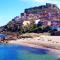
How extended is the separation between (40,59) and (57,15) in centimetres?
5906

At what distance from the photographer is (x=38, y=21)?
253 feet

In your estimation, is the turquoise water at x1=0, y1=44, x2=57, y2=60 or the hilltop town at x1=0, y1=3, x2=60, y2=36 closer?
the turquoise water at x1=0, y1=44, x2=57, y2=60

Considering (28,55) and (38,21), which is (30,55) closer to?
(28,55)

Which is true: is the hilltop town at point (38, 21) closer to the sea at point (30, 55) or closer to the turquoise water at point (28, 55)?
the sea at point (30, 55)

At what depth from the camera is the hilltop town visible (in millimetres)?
66931

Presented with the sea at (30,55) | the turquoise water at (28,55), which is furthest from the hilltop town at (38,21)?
the turquoise water at (28,55)

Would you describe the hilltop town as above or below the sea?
above

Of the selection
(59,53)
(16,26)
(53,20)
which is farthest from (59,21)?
(59,53)

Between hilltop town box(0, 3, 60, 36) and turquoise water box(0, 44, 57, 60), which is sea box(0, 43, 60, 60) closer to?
turquoise water box(0, 44, 57, 60)

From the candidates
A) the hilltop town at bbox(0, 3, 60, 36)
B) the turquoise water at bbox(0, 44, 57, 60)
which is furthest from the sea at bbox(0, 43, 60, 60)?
the hilltop town at bbox(0, 3, 60, 36)

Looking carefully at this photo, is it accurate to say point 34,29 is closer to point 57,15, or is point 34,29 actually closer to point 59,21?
point 59,21

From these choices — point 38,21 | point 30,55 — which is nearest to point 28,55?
point 30,55

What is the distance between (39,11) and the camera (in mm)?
96250

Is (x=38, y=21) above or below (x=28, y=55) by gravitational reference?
above
